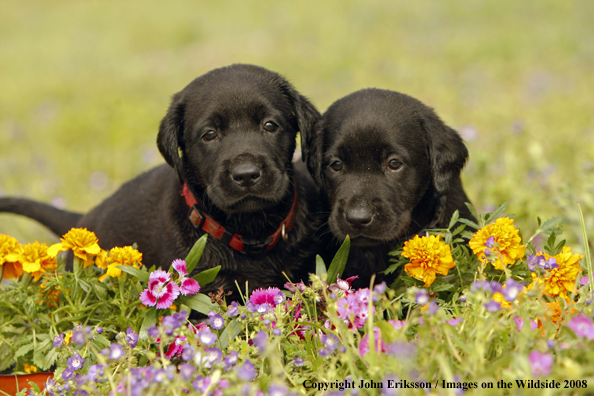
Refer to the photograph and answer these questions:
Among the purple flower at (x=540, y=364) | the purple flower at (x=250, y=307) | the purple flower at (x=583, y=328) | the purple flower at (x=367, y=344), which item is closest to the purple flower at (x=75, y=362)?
the purple flower at (x=250, y=307)

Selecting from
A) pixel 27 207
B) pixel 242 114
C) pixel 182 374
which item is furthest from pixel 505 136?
pixel 182 374

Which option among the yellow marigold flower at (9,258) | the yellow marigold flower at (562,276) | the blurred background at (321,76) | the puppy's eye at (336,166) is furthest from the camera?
the blurred background at (321,76)

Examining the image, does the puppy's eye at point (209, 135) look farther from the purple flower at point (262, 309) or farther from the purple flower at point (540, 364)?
the purple flower at point (540, 364)

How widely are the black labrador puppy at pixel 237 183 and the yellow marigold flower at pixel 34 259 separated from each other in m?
0.56

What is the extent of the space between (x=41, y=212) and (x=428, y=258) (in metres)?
2.44

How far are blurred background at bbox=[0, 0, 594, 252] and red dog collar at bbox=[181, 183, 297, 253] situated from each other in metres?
1.56

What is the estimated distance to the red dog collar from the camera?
269 cm

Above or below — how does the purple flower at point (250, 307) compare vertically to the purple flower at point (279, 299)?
below

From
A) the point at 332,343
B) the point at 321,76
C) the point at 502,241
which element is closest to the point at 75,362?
the point at 332,343

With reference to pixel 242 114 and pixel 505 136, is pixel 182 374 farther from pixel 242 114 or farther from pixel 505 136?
pixel 505 136

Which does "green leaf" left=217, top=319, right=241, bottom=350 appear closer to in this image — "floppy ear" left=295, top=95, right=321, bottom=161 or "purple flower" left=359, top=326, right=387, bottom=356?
"purple flower" left=359, top=326, right=387, bottom=356

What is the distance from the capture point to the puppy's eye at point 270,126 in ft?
8.96

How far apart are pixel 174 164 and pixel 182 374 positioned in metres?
1.35

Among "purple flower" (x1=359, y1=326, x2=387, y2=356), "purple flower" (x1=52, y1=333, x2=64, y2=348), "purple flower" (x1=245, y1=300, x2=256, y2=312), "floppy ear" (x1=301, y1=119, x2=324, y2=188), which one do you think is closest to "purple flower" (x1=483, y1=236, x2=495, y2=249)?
"purple flower" (x1=359, y1=326, x2=387, y2=356)
